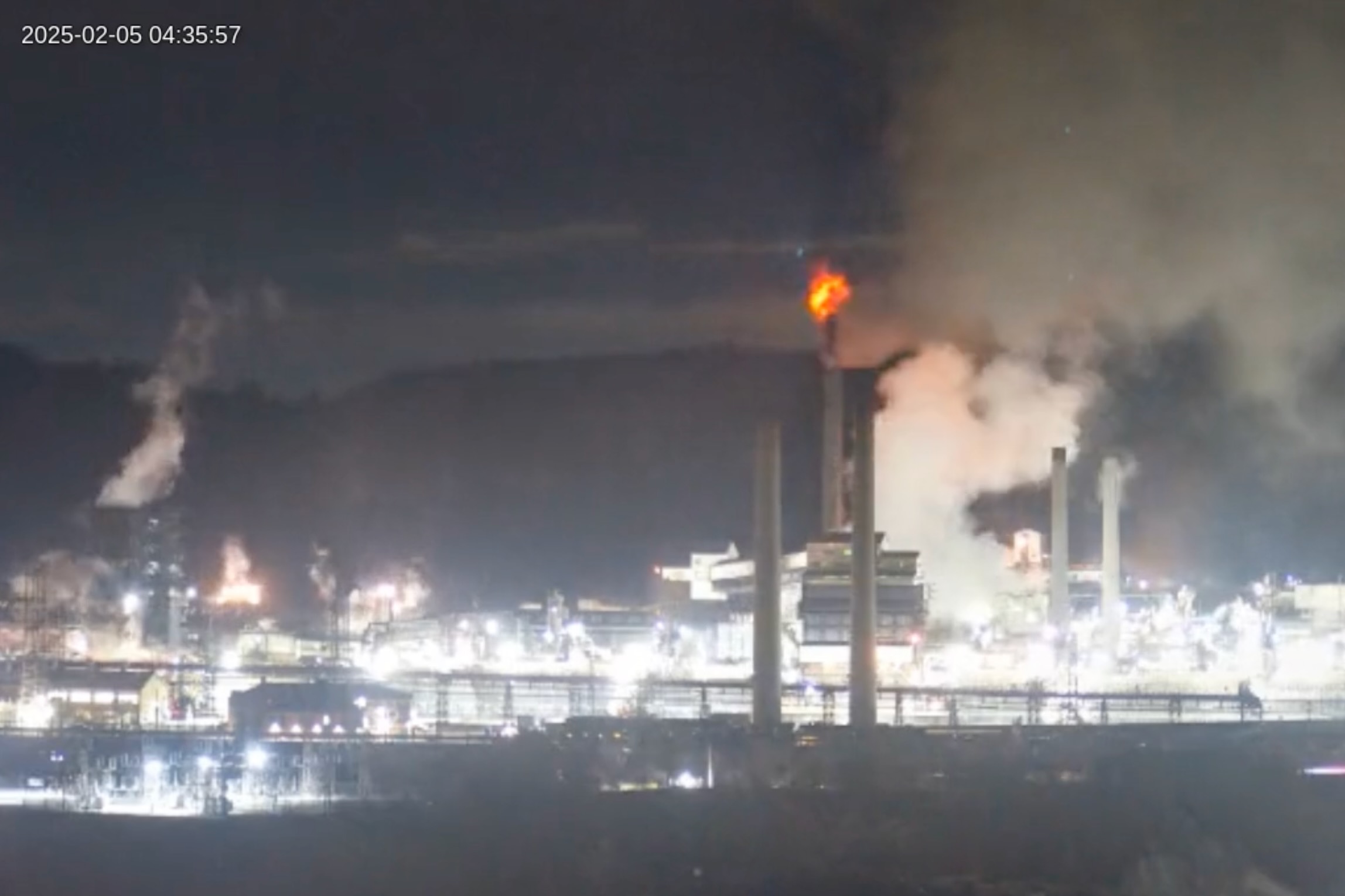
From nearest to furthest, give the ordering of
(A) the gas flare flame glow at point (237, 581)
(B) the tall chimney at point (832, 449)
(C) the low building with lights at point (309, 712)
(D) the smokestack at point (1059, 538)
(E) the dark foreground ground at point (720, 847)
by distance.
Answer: (E) the dark foreground ground at point (720, 847) < (C) the low building with lights at point (309, 712) < (B) the tall chimney at point (832, 449) < (D) the smokestack at point (1059, 538) < (A) the gas flare flame glow at point (237, 581)

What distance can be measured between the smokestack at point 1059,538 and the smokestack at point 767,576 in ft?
34.8

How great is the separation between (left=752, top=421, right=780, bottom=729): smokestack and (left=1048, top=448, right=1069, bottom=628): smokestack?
34.8 ft

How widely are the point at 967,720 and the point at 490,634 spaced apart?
12493 millimetres

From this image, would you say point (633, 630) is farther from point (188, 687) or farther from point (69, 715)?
point (69, 715)

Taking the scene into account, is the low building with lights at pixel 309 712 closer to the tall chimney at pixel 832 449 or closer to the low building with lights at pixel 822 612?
the low building with lights at pixel 822 612

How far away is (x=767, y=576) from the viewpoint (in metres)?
21.2

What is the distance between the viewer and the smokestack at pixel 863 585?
20016 millimetres

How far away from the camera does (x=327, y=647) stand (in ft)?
101

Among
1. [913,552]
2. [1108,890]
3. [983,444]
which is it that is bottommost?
[1108,890]

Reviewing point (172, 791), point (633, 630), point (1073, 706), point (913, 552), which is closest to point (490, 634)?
point (633, 630)

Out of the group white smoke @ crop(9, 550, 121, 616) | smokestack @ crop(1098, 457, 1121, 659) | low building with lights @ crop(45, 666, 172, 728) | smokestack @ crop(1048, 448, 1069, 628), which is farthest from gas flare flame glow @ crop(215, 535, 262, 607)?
smokestack @ crop(1098, 457, 1121, 659)

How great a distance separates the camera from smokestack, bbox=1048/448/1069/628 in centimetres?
3056

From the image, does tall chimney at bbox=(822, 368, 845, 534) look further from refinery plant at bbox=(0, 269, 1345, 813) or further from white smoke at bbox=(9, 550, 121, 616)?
white smoke at bbox=(9, 550, 121, 616)

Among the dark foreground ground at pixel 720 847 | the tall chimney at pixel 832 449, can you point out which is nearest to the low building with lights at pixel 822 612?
the tall chimney at pixel 832 449
